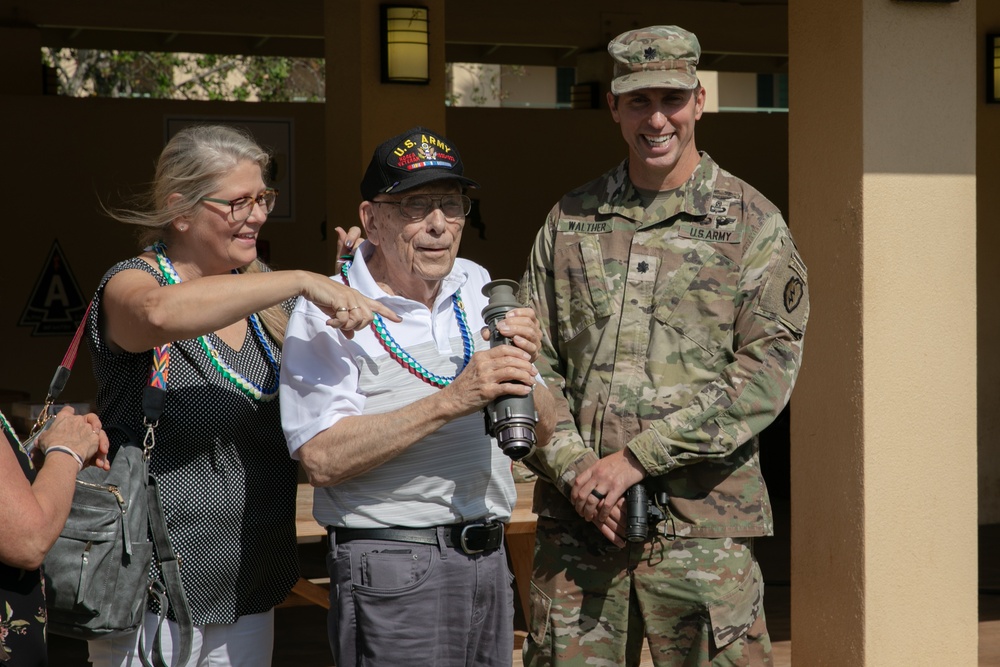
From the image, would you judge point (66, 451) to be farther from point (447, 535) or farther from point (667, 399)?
point (667, 399)

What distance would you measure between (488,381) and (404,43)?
460 cm

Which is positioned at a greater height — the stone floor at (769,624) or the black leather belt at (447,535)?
the black leather belt at (447,535)

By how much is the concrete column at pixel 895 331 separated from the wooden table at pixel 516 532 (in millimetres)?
934

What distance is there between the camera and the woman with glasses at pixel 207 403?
8.93ft

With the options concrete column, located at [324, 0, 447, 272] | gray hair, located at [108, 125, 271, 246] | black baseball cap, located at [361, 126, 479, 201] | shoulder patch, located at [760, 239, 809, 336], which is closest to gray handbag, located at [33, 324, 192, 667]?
gray hair, located at [108, 125, 271, 246]

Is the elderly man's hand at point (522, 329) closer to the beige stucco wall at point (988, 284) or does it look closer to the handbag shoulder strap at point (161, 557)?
the handbag shoulder strap at point (161, 557)

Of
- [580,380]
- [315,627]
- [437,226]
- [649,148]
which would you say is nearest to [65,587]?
[437,226]

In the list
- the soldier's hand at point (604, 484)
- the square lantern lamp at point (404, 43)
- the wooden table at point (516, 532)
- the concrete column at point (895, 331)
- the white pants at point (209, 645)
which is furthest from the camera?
the square lantern lamp at point (404, 43)

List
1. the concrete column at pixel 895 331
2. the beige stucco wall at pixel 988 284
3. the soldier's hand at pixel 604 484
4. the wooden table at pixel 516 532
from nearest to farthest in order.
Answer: the soldier's hand at pixel 604 484, the concrete column at pixel 895 331, the wooden table at pixel 516 532, the beige stucco wall at pixel 988 284

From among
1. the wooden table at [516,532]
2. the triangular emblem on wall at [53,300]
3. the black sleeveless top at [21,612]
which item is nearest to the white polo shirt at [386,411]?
the black sleeveless top at [21,612]

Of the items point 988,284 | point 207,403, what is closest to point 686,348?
point 207,403

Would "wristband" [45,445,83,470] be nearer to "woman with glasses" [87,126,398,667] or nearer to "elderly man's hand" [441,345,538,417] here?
"woman with glasses" [87,126,398,667]

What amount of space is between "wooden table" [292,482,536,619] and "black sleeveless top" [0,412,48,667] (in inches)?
57.2

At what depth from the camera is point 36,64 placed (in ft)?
33.1
